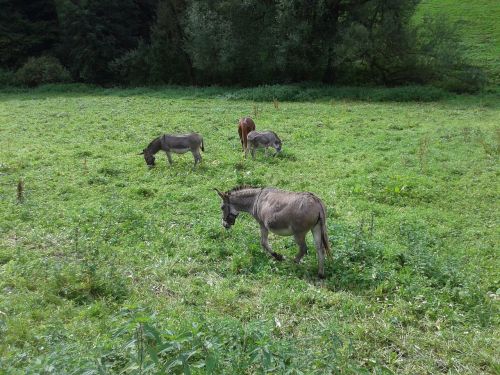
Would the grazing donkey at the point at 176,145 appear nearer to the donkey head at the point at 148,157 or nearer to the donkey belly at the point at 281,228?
the donkey head at the point at 148,157

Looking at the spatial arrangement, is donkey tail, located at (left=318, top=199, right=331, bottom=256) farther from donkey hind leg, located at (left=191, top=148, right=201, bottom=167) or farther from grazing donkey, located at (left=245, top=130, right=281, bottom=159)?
grazing donkey, located at (left=245, top=130, right=281, bottom=159)

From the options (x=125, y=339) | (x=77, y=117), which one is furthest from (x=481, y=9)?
(x=125, y=339)

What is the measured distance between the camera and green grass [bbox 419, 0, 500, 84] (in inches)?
1316

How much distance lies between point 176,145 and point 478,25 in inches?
1401

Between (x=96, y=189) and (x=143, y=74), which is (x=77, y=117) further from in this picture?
(x=143, y=74)

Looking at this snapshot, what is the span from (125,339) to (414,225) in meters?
6.49

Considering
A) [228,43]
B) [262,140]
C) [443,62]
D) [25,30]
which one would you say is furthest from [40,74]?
[443,62]

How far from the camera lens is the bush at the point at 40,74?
37562 millimetres

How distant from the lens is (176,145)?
14414 mm

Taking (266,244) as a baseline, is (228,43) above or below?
above

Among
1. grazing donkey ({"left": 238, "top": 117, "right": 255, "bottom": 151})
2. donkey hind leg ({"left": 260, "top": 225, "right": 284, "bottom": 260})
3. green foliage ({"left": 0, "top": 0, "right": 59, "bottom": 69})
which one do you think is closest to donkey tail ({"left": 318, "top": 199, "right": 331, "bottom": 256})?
donkey hind leg ({"left": 260, "top": 225, "right": 284, "bottom": 260})

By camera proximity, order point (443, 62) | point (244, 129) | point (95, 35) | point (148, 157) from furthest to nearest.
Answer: point (95, 35), point (443, 62), point (244, 129), point (148, 157)

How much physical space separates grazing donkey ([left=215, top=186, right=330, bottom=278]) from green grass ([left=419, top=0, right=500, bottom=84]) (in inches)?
1075

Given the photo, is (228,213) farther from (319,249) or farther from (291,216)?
(319,249)
